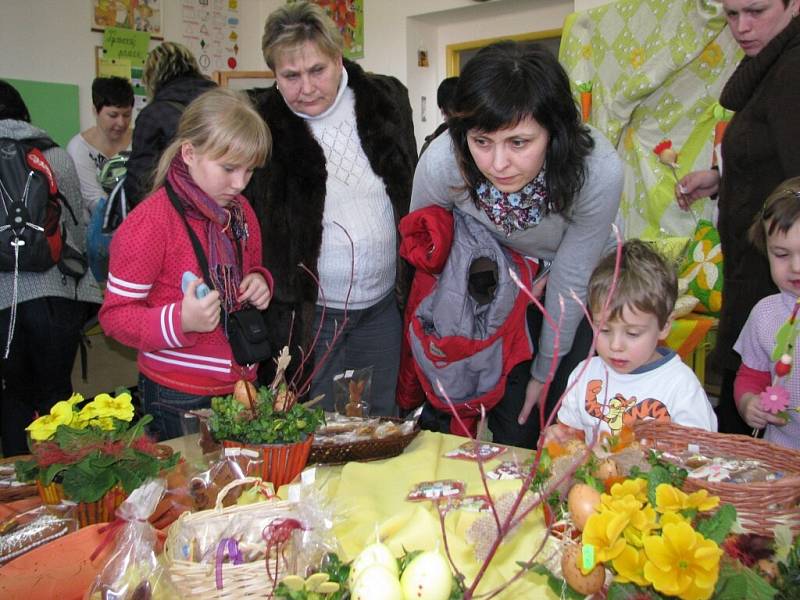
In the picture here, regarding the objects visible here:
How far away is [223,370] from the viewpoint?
5.96 ft

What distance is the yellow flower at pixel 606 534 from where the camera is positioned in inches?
31.4

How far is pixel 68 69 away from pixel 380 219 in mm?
3505

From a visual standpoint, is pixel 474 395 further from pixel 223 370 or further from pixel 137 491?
pixel 137 491

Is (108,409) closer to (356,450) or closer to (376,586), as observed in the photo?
(356,450)

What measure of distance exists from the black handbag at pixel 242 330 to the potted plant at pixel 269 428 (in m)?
0.34

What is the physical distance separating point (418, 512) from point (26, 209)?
6.26ft

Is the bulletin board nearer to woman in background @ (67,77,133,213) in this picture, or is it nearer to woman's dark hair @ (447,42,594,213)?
woman in background @ (67,77,133,213)

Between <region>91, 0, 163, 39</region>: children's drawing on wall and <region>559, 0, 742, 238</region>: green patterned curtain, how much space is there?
285cm

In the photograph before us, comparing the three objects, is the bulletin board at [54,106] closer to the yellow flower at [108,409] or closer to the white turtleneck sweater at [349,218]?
the white turtleneck sweater at [349,218]

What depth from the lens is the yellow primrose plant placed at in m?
1.18

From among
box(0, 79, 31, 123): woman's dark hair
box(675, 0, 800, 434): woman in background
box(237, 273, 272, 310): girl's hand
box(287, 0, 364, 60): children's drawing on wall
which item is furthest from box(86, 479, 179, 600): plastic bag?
box(287, 0, 364, 60): children's drawing on wall

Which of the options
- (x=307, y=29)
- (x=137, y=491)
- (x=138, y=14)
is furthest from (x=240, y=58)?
(x=137, y=491)

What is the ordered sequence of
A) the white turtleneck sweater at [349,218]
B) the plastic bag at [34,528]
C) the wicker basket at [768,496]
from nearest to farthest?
the wicker basket at [768,496] < the plastic bag at [34,528] < the white turtleneck sweater at [349,218]

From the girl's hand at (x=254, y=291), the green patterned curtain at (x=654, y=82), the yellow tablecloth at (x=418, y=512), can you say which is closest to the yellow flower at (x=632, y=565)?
the yellow tablecloth at (x=418, y=512)
